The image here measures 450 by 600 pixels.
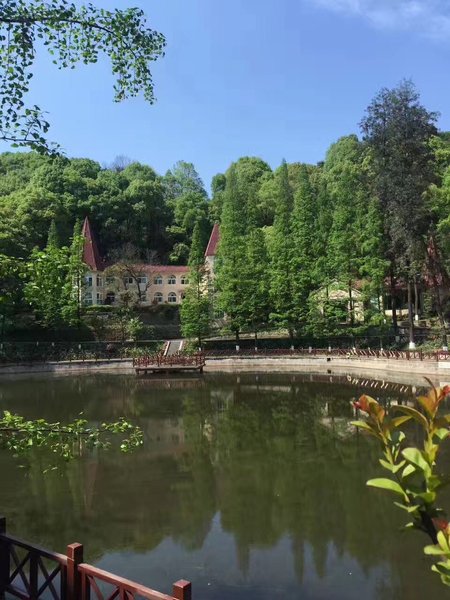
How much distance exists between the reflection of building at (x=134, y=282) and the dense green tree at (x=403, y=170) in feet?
65.0

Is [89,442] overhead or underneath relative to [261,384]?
overhead

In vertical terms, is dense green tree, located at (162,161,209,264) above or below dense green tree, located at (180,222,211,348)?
above

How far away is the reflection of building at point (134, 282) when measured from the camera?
43.8m

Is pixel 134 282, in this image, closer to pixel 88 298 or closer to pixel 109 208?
pixel 88 298

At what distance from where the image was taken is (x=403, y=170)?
1206 inches

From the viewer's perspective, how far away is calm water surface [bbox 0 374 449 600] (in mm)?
6922

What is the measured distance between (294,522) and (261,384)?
1768 centimetres

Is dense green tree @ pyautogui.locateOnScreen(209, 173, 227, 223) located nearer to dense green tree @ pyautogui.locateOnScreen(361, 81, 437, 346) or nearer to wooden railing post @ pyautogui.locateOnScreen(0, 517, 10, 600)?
dense green tree @ pyautogui.locateOnScreen(361, 81, 437, 346)

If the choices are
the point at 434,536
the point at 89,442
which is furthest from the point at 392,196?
the point at 434,536

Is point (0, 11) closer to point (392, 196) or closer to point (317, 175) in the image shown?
point (392, 196)

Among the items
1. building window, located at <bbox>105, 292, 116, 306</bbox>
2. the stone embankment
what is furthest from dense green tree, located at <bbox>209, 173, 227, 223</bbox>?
the stone embankment

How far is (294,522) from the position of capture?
28.5 feet

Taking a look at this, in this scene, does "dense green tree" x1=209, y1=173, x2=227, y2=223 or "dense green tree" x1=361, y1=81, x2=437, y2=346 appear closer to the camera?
"dense green tree" x1=361, y1=81, x2=437, y2=346

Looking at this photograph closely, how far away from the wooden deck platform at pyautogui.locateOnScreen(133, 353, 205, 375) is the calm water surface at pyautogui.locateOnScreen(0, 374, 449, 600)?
1311cm
